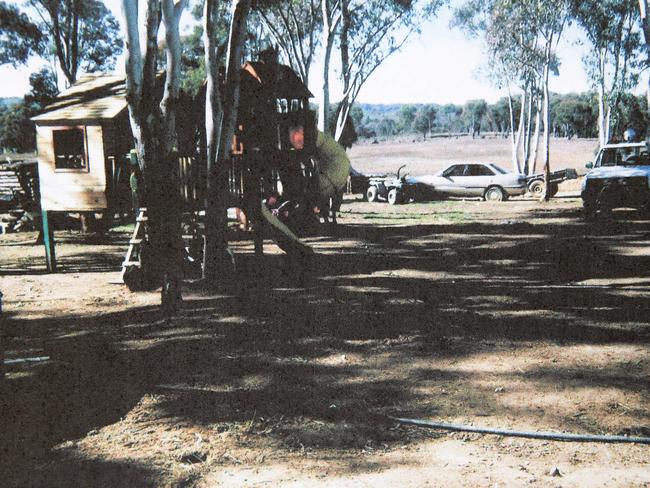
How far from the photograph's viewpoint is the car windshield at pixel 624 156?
17655 mm

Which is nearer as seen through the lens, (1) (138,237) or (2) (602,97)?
(1) (138,237)

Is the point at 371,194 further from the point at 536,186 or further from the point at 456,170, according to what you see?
the point at 536,186

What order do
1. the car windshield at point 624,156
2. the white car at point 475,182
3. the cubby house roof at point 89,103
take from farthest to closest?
the white car at point 475,182 → the car windshield at point 624,156 → the cubby house roof at point 89,103

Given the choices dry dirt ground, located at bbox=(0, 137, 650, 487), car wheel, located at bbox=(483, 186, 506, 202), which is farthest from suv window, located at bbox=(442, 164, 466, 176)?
→ dry dirt ground, located at bbox=(0, 137, 650, 487)

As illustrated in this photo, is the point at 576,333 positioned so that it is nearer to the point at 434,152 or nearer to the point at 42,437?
the point at 42,437

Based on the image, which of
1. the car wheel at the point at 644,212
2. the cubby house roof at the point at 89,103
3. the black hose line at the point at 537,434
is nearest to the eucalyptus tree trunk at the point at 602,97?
the car wheel at the point at 644,212

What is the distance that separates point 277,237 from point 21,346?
15.6 ft

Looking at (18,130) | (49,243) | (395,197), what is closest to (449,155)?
(395,197)

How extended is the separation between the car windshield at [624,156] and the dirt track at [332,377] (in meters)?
7.41

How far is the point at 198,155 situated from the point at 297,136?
16.7 ft

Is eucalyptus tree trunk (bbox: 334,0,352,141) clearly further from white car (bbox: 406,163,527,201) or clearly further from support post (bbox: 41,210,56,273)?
support post (bbox: 41,210,56,273)

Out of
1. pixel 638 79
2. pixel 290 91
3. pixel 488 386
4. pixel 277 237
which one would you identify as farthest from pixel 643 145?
pixel 638 79

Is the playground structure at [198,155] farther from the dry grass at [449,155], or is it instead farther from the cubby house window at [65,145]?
the dry grass at [449,155]

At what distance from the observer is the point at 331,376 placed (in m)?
5.73
